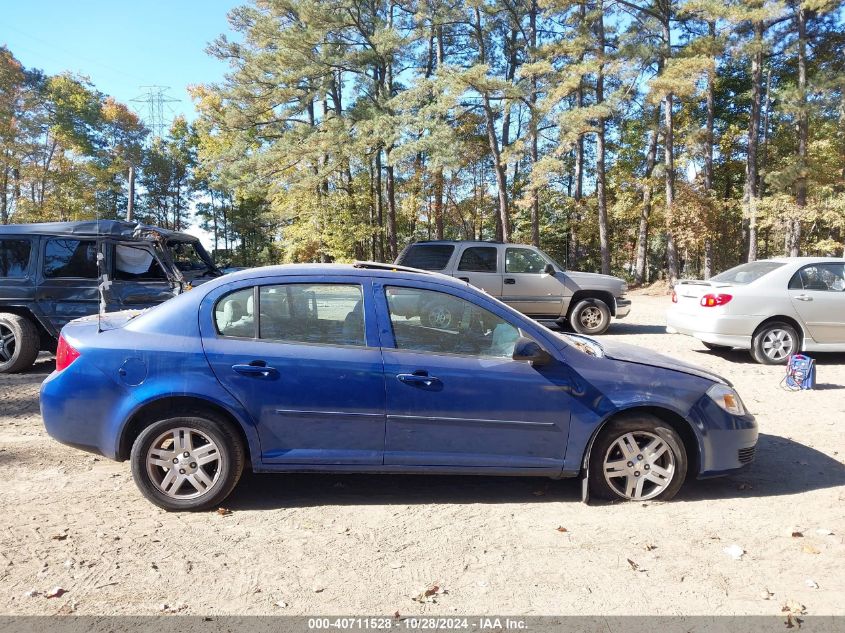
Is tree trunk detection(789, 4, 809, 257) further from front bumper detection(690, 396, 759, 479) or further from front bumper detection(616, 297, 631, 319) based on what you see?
front bumper detection(690, 396, 759, 479)

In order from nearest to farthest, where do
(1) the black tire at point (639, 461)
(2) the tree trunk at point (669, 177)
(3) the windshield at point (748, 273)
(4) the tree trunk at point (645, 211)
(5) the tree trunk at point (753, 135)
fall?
(1) the black tire at point (639, 461) < (3) the windshield at point (748, 273) < (5) the tree trunk at point (753, 135) < (2) the tree trunk at point (669, 177) < (4) the tree trunk at point (645, 211)

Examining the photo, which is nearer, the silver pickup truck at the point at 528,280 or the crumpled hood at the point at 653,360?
the crumpled hood at the point at 653,360

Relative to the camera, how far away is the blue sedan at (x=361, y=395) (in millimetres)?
3527

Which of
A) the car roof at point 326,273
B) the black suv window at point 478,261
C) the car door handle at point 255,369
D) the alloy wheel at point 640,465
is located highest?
the black suv window at point 478,261

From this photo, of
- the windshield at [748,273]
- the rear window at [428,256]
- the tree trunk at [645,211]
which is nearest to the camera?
the windshield at [748,273]

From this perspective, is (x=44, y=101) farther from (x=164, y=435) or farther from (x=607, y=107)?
(x=164, y=435)

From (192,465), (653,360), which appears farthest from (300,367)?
(653,360)

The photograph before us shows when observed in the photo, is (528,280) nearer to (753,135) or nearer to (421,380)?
(421,380)

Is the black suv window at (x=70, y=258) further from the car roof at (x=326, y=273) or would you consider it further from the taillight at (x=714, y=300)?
the taillight at (x=714, y=300)

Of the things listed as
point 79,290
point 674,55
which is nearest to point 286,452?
point 79,290

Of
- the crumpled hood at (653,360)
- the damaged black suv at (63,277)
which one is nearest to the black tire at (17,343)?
the damaged black suv at (63,277)

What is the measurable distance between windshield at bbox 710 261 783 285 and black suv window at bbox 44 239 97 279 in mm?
9052

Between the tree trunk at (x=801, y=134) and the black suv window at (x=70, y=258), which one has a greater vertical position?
the tree trunk at (x=801, y=134)

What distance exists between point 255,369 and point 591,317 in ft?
30.2
